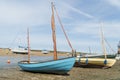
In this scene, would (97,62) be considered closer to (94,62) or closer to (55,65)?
(94,62)

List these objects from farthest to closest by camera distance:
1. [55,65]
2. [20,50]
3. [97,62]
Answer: [20,50] → [97,62] → [55,65]

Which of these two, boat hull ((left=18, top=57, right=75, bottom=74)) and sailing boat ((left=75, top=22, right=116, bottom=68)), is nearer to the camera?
boat hull ((left=18, top=57, right=75, bottom=74))

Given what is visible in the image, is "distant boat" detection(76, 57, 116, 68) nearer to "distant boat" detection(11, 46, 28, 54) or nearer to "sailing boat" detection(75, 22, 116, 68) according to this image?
"sailing boat" detection(75, 22, 116, 68)

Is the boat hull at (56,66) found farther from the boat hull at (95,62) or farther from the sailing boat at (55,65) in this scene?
the boat hull at (95,62)

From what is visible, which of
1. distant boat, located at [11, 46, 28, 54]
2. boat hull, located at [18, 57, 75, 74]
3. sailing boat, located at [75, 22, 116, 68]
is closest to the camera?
boat hull, located at [18, 57, 75, 74]

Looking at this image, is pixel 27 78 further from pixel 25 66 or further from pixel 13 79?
pixel 25 66

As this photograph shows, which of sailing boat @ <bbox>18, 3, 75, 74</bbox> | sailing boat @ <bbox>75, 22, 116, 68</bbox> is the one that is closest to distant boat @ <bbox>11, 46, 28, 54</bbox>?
sailing boat @ <bbox>75, 22, 116, 68</bbox>

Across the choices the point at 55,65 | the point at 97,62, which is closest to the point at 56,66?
the point at 55,65

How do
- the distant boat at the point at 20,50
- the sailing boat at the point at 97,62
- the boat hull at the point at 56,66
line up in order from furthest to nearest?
the distant boat at the point at 20,50 < the sailing boat at the point at 97,62 < the boat hull at the point at 56,66

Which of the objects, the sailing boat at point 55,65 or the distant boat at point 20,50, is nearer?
the sailing boat at point 55,65

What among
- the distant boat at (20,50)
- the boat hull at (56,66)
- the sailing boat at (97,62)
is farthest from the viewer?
the distant boat at (20,50)

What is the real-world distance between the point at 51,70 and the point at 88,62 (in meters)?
18.0

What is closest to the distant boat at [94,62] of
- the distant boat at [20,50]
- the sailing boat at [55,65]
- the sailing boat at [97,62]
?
the sailing boat at [97,62]

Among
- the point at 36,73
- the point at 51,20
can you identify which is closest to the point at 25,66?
the point at 36,73
